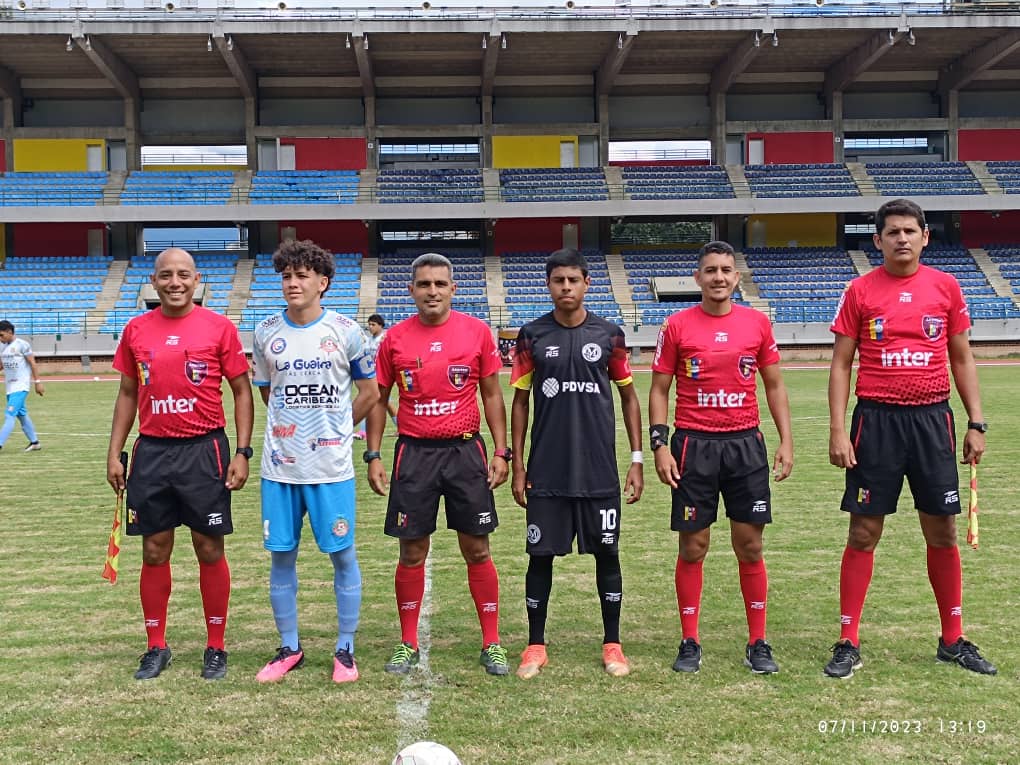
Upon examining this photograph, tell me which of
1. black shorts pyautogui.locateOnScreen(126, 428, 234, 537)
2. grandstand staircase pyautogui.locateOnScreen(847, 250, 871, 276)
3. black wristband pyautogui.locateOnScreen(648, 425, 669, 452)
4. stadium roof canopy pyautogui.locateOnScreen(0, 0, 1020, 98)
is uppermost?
stadium roof canopy pyautogui.locateOnScreen(0, 0, 1020, 98)

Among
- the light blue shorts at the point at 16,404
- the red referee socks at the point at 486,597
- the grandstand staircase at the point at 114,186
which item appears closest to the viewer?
the red referee socks at the point at 486,597

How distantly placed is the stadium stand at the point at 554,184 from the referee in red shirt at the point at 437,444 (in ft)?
106

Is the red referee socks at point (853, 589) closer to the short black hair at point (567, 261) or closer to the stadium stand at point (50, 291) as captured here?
the short black hair at point (567, 261)

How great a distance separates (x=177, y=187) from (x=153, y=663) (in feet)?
114

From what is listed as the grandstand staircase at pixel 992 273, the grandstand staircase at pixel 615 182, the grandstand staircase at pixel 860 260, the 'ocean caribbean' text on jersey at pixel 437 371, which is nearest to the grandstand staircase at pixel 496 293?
the grandstand staircase at pixel 615 182

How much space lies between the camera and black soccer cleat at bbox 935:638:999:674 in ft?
13.8

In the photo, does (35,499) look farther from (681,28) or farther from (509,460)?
(681,28)

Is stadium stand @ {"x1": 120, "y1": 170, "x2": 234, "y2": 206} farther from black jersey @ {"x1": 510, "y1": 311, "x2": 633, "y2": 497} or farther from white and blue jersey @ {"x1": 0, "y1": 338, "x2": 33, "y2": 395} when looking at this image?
black jersey @ {"x1": 510, "y1": 311, "x2": 633, "y2": 497}

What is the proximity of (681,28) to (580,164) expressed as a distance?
7.49m

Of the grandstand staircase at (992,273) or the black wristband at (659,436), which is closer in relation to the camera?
the black wristband at (659,436)

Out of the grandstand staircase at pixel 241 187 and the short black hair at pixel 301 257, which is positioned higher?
the grandstand staircase at pixel 241 187

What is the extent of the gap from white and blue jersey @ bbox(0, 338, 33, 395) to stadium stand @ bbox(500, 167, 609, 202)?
2543cm

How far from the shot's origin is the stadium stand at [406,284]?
3344cm

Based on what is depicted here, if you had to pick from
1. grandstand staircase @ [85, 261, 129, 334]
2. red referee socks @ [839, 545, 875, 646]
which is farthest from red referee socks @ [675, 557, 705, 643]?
grandstand staircase @ [85, 261, 129, 334]
